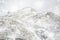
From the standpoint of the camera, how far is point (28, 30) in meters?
1.40

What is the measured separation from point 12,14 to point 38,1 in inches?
13.9

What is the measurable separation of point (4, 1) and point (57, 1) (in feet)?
2.11

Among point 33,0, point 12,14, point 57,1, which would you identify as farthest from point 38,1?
point 12,14

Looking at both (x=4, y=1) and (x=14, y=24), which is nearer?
(x=14, y=24)

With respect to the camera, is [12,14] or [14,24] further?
[12,14]

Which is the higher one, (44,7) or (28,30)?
(44,7)

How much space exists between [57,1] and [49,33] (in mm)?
468

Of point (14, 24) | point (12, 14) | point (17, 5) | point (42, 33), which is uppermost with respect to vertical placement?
point (17, 5)

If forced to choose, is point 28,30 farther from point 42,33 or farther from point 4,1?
point 4,1

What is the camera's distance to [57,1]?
1.67 metres

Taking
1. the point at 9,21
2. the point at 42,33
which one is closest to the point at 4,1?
the point at 9,21

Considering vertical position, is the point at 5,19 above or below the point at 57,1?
below

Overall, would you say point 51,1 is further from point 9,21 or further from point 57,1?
point 9,21

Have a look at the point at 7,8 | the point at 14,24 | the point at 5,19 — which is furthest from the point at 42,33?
the point at 7,8
